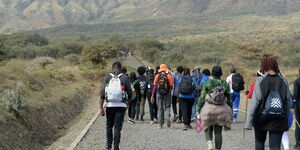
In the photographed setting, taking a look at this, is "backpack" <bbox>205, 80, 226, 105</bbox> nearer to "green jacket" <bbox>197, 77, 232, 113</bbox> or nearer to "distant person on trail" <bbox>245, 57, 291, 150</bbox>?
"green jacket" <bbox>197, 77, 232, 113</bbox>

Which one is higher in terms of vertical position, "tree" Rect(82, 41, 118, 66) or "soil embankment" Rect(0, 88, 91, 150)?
"tree" Rect(82, 41, 118, 66)

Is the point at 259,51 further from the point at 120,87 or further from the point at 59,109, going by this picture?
the point at 120,87

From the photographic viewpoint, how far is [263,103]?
6.21 m

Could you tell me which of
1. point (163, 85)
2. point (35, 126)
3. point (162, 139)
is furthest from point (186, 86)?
point (35, 126)

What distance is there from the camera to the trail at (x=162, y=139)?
1011cm

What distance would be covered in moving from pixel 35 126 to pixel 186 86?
14.8 feet

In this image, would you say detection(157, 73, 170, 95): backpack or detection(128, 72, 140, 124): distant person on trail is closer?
detection(157, 73, 170, 95): backpack

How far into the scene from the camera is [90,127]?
538 inches

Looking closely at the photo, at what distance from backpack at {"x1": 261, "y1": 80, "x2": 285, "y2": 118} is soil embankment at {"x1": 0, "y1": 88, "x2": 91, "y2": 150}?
5.90m

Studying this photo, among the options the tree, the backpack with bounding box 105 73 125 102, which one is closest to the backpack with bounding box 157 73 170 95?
the backpack with bounding box 105 73 125 102

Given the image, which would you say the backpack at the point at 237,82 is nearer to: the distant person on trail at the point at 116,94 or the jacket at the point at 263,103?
the distant person on trail at the point at 116,94

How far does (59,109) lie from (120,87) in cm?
873

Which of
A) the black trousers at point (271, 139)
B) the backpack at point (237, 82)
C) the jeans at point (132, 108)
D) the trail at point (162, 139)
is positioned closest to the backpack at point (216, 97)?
the black trousers at point (271, 139)

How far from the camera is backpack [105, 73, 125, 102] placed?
848 cm
